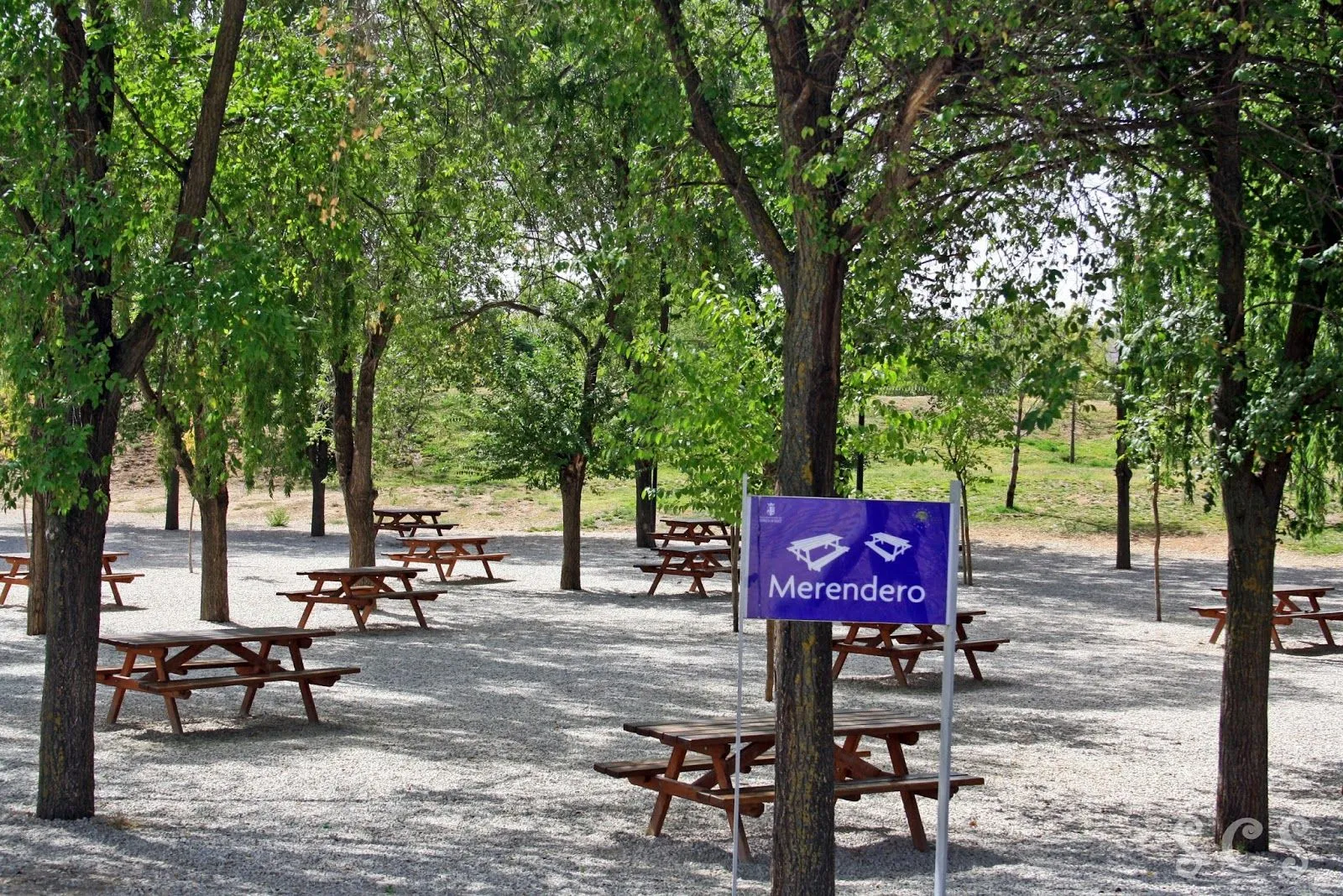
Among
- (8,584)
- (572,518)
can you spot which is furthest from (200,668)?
(572,518)

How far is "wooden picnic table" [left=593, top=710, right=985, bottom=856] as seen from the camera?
7.44 metres

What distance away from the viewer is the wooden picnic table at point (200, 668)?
10.4 meters

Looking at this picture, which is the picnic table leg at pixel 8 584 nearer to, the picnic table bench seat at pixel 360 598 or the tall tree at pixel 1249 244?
the picnic table bench seat at pixel 360 598

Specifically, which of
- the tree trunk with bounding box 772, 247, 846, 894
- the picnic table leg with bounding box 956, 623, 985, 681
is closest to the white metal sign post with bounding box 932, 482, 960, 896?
the tree trunk with bounding box 772, 247, 846, 894

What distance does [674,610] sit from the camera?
2055 centimetres

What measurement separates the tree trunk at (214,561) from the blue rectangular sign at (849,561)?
12.6m

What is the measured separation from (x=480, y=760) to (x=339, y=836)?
2304mm

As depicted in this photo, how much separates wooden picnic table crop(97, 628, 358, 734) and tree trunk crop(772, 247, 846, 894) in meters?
5.88

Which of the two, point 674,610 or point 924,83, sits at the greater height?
point 924,83

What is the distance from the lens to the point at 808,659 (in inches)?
231

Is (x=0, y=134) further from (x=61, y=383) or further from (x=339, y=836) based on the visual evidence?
(x=339, y=836)

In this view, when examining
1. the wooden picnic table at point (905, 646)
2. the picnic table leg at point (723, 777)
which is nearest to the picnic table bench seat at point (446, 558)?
the wooden picnic table at point (905, 646)

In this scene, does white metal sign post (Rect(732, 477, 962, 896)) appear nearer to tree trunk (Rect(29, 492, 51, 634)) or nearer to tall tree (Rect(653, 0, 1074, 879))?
tall tree (Rect(653, 0, 1074, 879))

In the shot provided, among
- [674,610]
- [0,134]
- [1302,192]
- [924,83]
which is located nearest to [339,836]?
[0,134]
